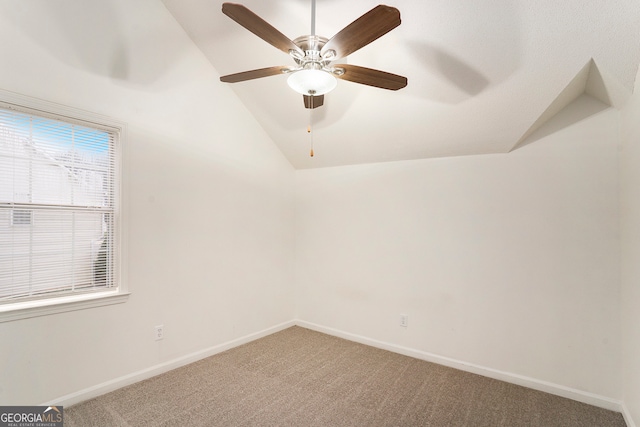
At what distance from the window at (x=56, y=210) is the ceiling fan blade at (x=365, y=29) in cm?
192

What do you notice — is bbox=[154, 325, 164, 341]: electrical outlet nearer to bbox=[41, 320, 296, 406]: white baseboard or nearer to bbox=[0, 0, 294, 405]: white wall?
bbox=[0, 0, 294, 405]: white wall

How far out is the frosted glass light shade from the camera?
1723mm

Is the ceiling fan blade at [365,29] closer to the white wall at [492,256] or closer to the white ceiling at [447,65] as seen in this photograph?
the white ceiling at [447,65]

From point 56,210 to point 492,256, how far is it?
3.50m

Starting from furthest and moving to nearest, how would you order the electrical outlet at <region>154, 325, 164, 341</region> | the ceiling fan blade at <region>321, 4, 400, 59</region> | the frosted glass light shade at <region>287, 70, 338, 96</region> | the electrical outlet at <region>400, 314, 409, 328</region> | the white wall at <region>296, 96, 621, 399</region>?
1. the electrical outlet at <region>400, 314, 409, 328</region>
2. the electrical outlet at <region>154, 325, 164, 341</region>
3. the white wall at <region>296, 96, 621, 399</region>
4. the frosted glass light shade at <region>287, 70, 338, 96</region>
5. the ceiling fan blade at <region>321, 4, 400, 59</region>

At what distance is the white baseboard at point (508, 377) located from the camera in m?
2.32

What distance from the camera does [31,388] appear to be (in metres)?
2.10

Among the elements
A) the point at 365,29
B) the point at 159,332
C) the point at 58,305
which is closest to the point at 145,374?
the point at 159,332

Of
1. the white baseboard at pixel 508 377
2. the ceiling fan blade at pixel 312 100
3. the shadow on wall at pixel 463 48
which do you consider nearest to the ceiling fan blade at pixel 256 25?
the ceiling fan blade at pixel 312 100

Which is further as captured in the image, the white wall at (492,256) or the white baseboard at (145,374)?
the white wall at (492,256)

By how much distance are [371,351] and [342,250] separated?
1148 millimetres

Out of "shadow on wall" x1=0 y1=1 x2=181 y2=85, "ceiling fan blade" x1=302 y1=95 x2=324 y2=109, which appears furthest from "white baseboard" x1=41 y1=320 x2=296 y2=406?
"ceiling fan blade" x1=302 y1=95 x2=324 y2=109

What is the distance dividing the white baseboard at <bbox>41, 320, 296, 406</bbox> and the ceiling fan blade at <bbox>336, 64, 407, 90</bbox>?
2.78 metres

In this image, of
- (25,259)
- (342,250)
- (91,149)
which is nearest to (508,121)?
(342,250)
